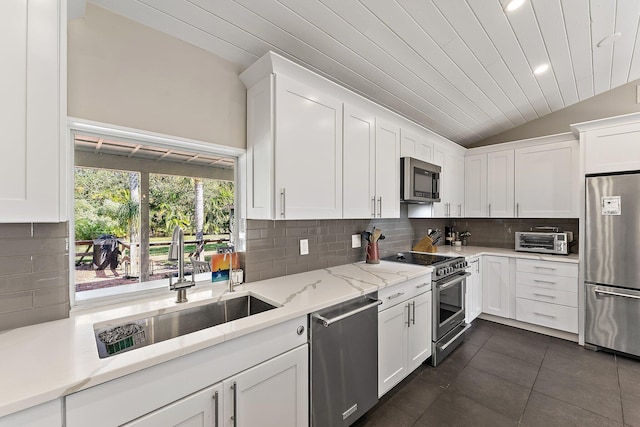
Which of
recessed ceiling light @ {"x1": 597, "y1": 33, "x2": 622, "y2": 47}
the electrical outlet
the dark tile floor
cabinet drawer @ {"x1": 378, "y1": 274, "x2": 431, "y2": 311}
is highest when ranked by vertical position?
recessed ceiling light @ {"x1": 597, "y1": 33, "x2": 622, "y2": 47}

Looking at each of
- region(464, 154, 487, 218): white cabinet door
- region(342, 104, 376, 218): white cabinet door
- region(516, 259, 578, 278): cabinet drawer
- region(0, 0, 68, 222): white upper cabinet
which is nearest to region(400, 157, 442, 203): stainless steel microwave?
region(342, 104, 376, 218): white cabinet door

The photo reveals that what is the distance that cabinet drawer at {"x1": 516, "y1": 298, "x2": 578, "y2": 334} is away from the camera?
119 inches

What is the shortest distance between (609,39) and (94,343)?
13.8 ft

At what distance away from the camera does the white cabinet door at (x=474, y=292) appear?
10.8 feet

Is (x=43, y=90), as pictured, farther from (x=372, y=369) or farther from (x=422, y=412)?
(x=422, y=412)

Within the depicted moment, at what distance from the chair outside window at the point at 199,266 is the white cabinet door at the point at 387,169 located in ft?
4.79

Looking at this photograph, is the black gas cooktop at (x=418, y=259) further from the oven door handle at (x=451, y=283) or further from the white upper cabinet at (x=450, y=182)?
A: the white upper cabinet at (x=450, y=182)

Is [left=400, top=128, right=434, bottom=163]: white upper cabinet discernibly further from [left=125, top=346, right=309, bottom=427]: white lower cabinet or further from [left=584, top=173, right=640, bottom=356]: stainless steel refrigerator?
[left=125, top=346, right=309, bottom=427]: white lower cabinet

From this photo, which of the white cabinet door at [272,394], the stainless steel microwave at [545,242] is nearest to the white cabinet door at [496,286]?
the stainless steel microwave at [545,242]

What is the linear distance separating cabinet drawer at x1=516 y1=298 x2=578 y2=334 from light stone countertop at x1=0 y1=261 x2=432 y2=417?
2438 mm

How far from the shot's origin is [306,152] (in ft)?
6.26

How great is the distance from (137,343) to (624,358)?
417 centimetres

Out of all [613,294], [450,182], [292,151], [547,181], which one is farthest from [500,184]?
[292,151]

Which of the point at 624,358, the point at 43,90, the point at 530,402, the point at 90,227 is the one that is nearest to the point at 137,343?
the point at 90,227
